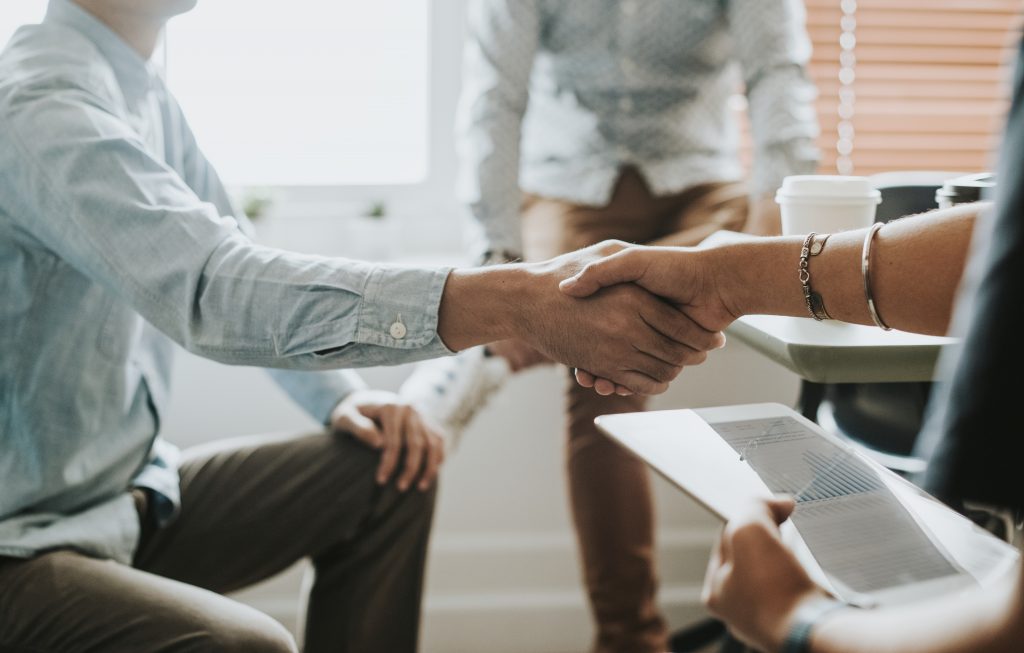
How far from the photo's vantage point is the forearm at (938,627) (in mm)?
477

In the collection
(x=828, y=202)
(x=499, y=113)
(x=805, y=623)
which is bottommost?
(x=805, y=623)

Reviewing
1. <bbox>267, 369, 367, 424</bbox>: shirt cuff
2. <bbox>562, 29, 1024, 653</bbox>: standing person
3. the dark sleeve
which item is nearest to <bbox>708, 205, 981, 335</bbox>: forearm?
<bbox>562, 29, 1024, 653</bbox>: standing person

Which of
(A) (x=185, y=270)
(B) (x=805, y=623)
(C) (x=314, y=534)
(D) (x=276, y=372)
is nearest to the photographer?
(B) (x=805, y=623)

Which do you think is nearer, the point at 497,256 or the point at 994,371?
the point at 994,371

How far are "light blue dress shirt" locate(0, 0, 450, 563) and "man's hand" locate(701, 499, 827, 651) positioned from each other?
41cm

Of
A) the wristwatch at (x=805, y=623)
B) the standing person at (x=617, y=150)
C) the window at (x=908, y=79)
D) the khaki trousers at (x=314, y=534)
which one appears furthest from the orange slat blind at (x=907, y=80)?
the wristwatch at (x=805, y=623)

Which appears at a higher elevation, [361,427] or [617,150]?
[617,150]

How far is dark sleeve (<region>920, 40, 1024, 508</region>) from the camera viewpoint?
464 mm

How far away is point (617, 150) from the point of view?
175 centimetres

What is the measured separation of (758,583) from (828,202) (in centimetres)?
45

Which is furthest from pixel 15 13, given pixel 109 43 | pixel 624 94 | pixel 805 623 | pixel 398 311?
pixel 805 623

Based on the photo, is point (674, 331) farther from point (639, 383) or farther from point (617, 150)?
point (617, 150)

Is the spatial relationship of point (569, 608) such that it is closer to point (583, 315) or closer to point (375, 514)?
point (375, 514)

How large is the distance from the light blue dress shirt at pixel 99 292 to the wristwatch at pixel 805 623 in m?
0.48
